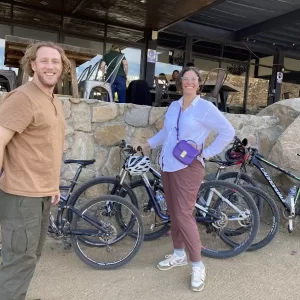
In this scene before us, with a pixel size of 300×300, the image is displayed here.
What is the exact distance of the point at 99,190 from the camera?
3.53 metres

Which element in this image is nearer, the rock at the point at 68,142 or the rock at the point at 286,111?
the rock at the point at 68,142

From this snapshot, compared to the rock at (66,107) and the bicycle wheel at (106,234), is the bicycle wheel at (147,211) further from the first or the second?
the rock at (66,107)

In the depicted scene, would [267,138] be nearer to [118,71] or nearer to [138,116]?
[138,116]

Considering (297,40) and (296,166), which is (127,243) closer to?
(296,166)

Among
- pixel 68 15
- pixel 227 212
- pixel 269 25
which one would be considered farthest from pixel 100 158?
pixel 269 25

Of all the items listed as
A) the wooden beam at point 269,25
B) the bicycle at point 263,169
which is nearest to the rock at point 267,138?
the bicycle at point 263,169

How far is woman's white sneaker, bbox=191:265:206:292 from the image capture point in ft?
8.99

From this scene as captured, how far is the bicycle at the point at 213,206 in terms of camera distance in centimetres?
333

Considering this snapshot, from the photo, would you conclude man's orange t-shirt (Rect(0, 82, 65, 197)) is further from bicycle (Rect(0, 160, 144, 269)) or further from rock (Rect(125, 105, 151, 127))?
rock (Rect(125, 105, 151, 127))

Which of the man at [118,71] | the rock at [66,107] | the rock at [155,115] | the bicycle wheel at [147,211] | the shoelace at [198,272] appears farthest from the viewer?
the man at [118,71]

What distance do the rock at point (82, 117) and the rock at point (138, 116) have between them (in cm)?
43

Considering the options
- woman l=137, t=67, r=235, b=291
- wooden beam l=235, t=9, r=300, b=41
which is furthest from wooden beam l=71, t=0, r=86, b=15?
woman l=137, t=67, r=235, b=291

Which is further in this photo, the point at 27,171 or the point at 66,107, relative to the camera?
the point at 66,107

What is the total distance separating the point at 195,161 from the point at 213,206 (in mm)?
779
